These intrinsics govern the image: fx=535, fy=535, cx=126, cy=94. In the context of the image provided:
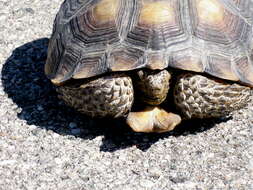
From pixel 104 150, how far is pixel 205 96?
799mm

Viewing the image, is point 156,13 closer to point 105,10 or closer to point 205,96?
point 105,10

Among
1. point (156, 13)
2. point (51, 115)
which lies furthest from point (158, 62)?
point (51, 115)

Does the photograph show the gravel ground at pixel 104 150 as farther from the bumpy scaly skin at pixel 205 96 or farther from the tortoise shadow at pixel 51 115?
the bumpy scaly skin at pixel 205 96

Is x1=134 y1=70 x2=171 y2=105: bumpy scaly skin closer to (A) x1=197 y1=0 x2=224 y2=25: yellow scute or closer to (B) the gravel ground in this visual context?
(B) the gravel ground

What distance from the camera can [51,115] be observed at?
A: 13.6 ft

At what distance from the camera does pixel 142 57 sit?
3.57 m

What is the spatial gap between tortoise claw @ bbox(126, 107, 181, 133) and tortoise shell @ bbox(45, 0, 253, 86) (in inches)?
14.6

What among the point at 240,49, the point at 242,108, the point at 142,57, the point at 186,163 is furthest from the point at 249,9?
the point at 186,163

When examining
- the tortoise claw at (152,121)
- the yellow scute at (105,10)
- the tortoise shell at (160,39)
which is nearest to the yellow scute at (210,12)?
the tortoise shell at (160,39)

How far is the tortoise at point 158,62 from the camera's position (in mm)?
3590

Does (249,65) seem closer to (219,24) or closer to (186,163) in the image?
(219,24)

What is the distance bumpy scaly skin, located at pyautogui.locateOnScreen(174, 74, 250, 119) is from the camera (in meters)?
3.61

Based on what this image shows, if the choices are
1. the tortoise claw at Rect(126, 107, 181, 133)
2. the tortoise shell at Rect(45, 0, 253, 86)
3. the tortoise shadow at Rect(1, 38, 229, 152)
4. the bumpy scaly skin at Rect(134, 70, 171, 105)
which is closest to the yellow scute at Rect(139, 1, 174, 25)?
the tortoise shell at Rect(45, 0, 253, 86)

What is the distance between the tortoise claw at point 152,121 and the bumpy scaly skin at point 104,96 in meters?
0.10
